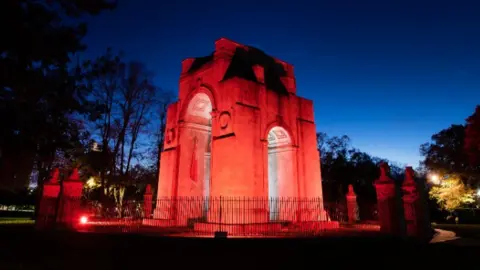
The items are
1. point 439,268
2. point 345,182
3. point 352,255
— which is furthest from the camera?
point 345,182

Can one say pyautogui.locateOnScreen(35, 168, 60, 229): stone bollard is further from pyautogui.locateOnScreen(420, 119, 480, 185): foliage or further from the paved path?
pyautogui.locateOnScreen(420, 119, 480, 185): foliage

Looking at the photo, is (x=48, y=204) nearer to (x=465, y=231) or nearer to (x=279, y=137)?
(x=279, y=137)

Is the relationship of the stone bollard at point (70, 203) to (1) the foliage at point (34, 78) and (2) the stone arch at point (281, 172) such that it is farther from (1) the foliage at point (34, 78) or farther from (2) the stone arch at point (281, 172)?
(2) the stone arch at point (281, 172)

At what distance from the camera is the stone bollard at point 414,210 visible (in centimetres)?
1165

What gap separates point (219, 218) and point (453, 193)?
21815 millimetres

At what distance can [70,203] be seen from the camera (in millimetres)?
12719

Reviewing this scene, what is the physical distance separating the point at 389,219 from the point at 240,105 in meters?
7.38

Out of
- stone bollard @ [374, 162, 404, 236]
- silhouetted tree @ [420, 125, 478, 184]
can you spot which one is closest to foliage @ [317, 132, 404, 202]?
silhouetted tree @ [420, 125, 478, 184]

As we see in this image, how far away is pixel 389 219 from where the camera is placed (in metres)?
10.9

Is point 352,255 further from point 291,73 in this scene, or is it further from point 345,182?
point 345,182

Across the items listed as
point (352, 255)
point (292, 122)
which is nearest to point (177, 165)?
point (292, 122)

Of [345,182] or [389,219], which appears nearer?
[389,219]

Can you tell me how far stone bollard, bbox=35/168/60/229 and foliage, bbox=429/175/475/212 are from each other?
2698 cm

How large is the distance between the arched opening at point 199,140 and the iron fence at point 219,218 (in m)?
0.97
